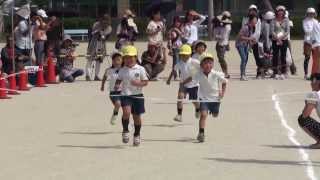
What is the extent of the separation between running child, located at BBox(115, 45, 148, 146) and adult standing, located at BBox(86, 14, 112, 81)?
1065cm

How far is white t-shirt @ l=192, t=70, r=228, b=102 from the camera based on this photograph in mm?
12211

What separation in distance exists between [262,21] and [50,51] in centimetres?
589

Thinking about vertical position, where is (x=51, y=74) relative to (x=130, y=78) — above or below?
below

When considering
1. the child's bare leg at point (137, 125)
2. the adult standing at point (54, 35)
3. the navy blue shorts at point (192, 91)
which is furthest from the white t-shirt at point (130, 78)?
the adult standing at point (54, 35)

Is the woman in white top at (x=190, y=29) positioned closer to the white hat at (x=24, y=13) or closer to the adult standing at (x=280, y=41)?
the adult standing at (x=280, y=41)

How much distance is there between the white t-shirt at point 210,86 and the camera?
12.2 m

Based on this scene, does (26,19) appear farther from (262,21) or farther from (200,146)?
(200,146)

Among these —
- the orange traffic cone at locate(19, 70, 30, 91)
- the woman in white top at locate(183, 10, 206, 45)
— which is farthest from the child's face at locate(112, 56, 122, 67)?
the woman in white top at locate(183, 10, 206, 45)

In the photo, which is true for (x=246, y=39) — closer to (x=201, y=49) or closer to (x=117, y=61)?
(x=201, y=49)

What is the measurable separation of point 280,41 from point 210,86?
32.8 ft

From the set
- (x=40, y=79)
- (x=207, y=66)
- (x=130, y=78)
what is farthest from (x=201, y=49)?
(x=40, y=79)

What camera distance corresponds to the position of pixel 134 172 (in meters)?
9.46

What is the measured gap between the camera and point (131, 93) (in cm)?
1160

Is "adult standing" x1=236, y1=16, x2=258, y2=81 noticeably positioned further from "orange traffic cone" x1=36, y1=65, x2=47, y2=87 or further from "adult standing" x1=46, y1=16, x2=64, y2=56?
"orange traffic cone" x1=36, y1=65, x2=47, y2=87
